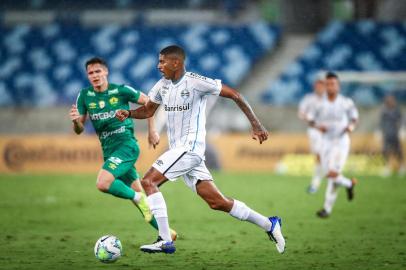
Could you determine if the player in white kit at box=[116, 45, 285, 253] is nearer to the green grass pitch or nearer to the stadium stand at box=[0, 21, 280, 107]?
the green grass pitch

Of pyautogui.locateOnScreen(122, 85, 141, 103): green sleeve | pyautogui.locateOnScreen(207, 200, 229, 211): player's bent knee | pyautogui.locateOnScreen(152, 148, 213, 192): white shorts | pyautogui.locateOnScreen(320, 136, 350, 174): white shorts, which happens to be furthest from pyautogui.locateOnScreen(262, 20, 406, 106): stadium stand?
pyautogui.locateOnScreen(207, 200, 229, 211): player's bent knee

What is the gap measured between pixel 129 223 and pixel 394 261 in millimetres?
5466

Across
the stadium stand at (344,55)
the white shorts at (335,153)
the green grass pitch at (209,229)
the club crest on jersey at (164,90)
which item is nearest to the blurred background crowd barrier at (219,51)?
the stadium stand at (344,55)

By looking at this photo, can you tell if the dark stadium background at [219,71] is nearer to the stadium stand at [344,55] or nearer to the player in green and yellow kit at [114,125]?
the stadium stand at [344,55]

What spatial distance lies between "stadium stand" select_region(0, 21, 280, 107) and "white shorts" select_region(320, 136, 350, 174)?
15.5 m

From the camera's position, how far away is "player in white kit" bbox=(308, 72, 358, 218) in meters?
14.7

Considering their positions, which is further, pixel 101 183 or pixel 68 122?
pixel 68 122

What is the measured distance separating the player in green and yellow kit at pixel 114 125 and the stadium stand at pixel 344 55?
19.3 meters

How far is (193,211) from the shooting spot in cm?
1549

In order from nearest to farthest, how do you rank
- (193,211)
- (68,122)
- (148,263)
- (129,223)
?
(148,263) < (129,223) < (193,211) < (68,122)

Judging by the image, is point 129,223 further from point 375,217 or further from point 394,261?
point 394,261

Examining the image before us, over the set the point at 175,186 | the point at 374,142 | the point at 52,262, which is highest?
the point at 374,142

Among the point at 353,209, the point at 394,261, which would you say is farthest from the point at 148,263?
the point at 353,209

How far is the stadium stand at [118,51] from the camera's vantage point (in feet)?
105
